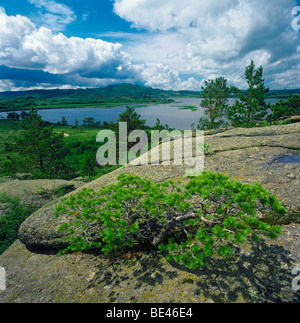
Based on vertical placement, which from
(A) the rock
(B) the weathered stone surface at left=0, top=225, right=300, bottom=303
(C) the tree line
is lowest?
(A) the rock

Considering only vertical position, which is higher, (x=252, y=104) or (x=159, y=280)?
(x=252, y=104)

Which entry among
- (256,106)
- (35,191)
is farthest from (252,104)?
(35,191)

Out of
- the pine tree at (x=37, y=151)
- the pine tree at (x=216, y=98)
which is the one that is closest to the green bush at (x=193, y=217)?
the pine tree at (x=37, y=151)

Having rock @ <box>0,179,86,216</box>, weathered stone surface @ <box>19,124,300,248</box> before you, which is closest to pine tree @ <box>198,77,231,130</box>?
weathered stone surface @ <box>19,124,300,248</box>

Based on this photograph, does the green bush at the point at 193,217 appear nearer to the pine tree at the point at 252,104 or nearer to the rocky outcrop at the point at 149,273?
the rocky outcrop at the point at 149,273

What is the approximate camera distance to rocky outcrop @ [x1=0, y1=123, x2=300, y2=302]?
4.05m

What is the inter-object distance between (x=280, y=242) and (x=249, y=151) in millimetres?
5587

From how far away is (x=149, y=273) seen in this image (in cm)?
483

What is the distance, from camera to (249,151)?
31.1 feet

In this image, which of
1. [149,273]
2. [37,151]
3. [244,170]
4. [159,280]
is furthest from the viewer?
[37,151]

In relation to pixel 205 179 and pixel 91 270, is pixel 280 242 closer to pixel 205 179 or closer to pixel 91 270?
pixel 205 179

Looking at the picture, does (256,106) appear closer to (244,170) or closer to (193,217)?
(244,170)

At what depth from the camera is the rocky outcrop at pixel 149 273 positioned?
13.3ft

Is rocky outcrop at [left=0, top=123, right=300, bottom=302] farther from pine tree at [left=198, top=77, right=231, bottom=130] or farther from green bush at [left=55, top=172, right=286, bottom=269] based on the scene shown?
pine tree at [left=198, top=77, right=231, bottom=130]
